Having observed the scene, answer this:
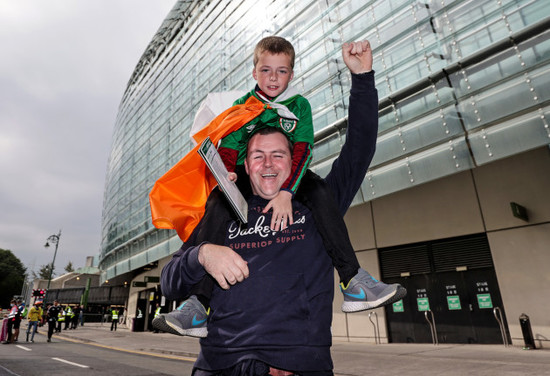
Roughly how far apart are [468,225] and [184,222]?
11.3 m

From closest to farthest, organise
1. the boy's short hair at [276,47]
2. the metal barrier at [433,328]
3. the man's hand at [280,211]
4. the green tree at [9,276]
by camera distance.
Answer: the man's hand at [280,211] < the boy's short hair at [276,47] < the metal barrier at [433,328] < the green tree at [9,276]

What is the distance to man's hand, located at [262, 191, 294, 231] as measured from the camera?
4.94ft

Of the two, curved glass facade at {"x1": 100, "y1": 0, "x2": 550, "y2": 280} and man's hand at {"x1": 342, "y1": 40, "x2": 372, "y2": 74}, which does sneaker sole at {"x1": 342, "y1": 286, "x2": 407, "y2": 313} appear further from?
curved glass facade at {"x1": 100, "y1": 0, "x2": 550, "y2": 280}

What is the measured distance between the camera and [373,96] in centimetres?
170

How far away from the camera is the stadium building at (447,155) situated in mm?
8688

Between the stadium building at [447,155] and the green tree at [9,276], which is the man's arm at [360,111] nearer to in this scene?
the stadium building at [447,155]

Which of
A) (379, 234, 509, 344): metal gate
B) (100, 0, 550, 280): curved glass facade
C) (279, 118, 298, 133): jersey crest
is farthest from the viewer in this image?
(379, 234, 509, 344): metal gate

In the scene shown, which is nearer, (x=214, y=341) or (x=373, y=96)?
(x=214, y=341)

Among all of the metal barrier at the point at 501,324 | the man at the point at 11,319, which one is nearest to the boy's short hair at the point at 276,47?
the metal barrier at the point at 501,324

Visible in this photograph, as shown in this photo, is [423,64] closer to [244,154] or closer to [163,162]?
[244,154]

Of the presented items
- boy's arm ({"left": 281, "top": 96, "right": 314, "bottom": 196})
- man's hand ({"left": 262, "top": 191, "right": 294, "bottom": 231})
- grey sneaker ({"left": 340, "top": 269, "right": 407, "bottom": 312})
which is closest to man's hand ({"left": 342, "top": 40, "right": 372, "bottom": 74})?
boy's arm ({"left": 281, "top": 96, "right": 314, "bottom": 196})

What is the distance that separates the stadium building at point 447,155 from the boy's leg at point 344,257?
28.0 feet

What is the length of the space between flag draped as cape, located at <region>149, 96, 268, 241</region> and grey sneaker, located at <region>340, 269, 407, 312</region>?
0.84 m

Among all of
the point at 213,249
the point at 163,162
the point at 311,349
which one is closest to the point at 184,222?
the point at 213,249
